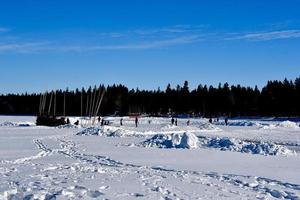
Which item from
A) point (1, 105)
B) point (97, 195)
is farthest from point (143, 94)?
point (97, 195)

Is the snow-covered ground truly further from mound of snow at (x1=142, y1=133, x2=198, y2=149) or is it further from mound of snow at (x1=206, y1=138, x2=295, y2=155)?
mound of snow at (x1=142, y1=133, x2=198, y2=149)

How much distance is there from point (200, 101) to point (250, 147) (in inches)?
4582

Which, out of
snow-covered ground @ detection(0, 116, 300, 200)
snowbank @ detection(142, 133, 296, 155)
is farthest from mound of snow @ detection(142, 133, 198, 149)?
snow-covered ground @ detection(0, 116, 300, 200)

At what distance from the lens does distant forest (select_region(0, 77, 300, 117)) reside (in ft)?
385

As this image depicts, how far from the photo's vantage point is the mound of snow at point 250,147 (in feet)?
78.4

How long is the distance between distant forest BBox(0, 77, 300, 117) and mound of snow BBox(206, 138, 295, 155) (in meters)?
87.0

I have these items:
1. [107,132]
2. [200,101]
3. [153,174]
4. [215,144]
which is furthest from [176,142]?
[200,101]

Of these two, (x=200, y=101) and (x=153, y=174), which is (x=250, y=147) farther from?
(x=200, y=101)

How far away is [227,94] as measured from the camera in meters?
138

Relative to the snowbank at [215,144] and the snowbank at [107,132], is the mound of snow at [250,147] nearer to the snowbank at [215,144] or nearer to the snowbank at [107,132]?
the snowbank at [215,144]

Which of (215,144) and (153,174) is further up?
(215,144)

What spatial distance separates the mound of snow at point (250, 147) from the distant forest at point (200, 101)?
86981 mm

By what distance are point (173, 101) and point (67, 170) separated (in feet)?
432

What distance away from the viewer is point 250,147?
25.5m
